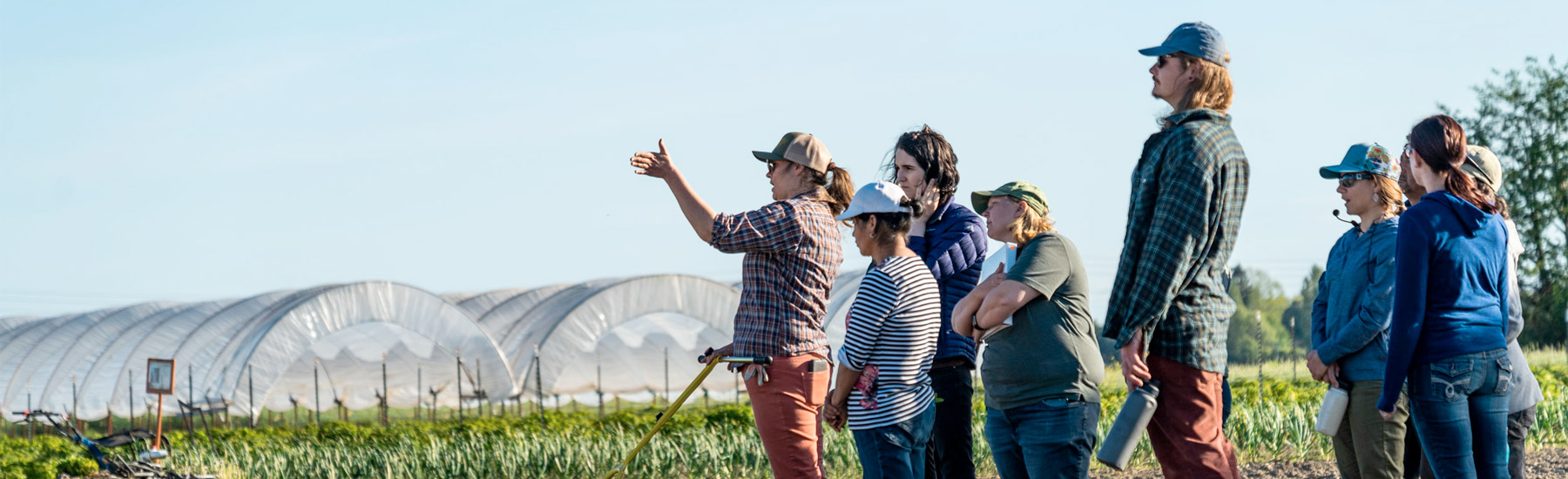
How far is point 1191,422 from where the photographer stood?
3164 millimetres

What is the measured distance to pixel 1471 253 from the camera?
3.33m

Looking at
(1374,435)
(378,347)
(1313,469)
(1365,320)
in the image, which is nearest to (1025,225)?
(1365,320)

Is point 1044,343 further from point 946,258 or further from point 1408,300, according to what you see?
point 946,258

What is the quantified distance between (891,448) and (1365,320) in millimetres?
1578

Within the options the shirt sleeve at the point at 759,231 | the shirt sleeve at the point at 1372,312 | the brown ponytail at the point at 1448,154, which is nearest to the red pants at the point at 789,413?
the shirt sleeve at the point at 759,231

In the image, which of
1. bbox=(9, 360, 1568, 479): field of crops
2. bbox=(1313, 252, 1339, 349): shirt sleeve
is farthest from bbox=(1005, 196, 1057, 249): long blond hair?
bbox=(9, 360, 1568, 479): field of crops

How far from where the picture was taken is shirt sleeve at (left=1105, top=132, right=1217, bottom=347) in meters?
3.07

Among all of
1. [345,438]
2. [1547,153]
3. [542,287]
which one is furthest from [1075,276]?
[1547,153]

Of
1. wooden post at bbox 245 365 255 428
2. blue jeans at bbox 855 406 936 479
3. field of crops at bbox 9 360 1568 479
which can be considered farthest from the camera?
wooden post at bbox 245 365 255 428

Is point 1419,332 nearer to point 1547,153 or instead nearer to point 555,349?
point 555,349

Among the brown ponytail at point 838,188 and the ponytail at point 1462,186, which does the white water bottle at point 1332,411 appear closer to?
the ponytail at point 1462,186

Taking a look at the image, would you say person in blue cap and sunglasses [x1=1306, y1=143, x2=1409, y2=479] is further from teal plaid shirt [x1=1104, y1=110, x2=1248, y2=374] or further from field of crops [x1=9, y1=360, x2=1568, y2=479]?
field of crops [x1=9, y1=360, x2=1568, y2=479]

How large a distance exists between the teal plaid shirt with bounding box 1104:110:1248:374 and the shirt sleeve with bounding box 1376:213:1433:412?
417 mm

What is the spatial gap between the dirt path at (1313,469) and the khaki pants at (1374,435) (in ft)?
8.60
